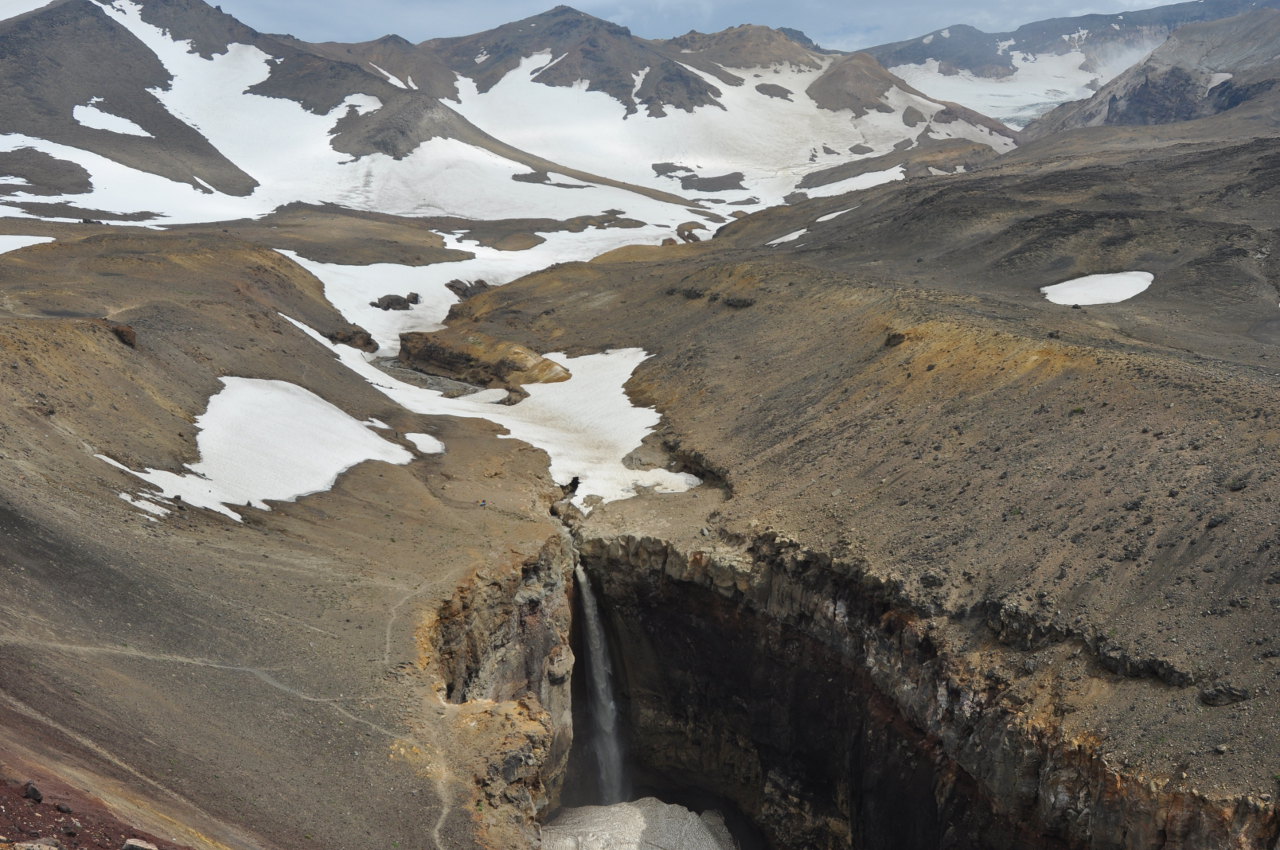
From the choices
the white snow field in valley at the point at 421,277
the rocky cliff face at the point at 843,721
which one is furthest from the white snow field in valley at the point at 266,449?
the white snow field in valley at the point at 421,277

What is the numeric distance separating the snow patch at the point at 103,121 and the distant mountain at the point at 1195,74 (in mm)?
131377

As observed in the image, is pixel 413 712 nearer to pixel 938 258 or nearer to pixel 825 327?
pixel 825 327

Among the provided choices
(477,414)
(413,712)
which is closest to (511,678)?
(413,712)

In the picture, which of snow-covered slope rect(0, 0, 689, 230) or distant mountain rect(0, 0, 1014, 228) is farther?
distant mountain rect(0, 0, 1014, 228)

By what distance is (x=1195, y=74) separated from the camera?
130 meters

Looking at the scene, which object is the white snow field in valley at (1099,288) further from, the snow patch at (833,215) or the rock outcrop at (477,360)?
the snow patch at (833,215)

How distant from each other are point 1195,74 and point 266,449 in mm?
145960

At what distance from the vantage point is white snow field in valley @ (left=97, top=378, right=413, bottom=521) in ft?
74.6

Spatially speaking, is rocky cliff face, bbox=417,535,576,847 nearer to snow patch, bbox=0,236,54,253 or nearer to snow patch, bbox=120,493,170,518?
snow patch, bbox=120,493,170,518

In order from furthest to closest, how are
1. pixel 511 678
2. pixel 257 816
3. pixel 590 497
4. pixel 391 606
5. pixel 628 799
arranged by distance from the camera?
pixel 590 497
pixel 628 799
pixel 511 678
pixel 391 606
pixel 257 816

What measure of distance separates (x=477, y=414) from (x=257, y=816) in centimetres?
2809

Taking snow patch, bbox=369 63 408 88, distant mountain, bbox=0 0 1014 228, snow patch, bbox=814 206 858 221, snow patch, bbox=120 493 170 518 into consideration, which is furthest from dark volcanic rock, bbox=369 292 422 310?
snow patch, bbox=369 63 408 88

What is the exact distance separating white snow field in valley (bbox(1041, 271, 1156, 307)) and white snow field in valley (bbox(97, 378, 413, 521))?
1077 inches

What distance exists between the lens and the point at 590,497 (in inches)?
1177
